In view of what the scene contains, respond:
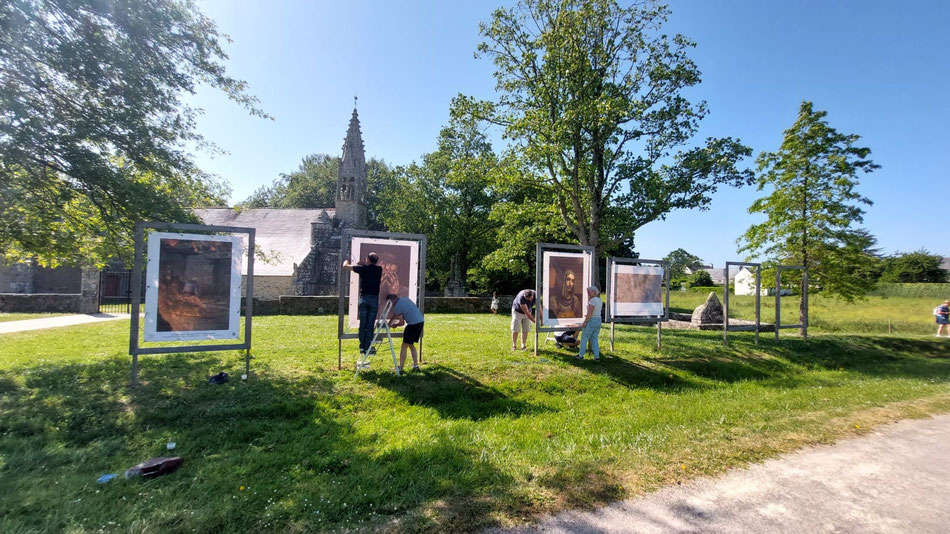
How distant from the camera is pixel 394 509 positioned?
Result: 10.8ft

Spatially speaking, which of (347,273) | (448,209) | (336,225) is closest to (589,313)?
(347,273)

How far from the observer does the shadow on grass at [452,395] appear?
6141mm

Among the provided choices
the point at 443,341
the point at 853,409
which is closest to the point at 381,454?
the point at 443,341

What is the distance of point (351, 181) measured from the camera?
127ft

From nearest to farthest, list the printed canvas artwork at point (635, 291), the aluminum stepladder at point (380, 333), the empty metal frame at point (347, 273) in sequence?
1. the aluminum stepladder at point (380, 333)
2. the empty metal frame at point (347, 273)
3. the printed canvas artwork at point (635, 291)

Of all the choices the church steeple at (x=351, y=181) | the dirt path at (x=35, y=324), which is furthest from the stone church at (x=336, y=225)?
the dirt path at (x=35, y=324)

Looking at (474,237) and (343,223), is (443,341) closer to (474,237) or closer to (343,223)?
(474,237)

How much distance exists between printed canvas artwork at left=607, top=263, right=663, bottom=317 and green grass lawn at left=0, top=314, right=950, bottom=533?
4.28 ft

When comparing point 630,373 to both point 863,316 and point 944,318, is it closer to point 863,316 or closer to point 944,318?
point 944,318

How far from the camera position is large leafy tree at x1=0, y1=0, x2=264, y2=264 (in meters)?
6.91

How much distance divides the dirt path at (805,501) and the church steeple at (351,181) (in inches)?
1464

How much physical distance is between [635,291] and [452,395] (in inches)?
250

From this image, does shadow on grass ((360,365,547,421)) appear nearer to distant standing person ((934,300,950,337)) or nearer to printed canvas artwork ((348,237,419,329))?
printed canvas artwork ((348,237,419,329))

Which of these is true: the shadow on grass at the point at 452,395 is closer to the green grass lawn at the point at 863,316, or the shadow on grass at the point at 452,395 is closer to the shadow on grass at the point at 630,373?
the shadow on grass at the point at 630,373
